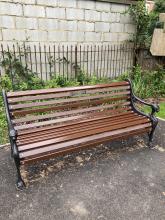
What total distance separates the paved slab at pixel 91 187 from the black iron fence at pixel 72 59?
3031mm

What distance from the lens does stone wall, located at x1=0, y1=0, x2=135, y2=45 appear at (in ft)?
17.7

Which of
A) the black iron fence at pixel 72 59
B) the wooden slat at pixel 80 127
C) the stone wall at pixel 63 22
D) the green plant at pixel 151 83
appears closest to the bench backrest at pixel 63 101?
the wooden slat at pixel 80 127

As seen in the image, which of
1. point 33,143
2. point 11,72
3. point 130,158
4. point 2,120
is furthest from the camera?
point 11,72

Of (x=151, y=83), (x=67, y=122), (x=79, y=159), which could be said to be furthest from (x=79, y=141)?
(x=151, y=83)

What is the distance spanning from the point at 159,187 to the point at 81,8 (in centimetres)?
519

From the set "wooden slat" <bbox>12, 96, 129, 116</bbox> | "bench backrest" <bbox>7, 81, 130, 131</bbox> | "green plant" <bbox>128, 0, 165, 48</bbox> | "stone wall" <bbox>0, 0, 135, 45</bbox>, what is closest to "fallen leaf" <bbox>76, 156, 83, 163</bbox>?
"bench backrest" <bbox>7, 81, 130, 131</bbox>

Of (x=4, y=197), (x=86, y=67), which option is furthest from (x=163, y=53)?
(x=4, y=197)

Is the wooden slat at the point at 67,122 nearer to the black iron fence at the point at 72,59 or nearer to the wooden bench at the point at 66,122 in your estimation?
the wooden bench at the point at 66,122

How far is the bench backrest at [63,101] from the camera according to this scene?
306cm

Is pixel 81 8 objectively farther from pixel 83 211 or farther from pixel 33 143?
pixel 83 211

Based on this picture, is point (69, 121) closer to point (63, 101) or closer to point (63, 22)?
point (63, 101)

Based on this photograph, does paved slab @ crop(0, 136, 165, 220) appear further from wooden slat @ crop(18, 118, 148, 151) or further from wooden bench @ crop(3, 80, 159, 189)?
wooden slat @ crop(18, 118, 148, 151)

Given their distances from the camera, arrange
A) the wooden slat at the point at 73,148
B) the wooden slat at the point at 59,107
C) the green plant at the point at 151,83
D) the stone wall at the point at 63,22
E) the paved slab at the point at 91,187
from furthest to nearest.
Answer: the green plant at the point at 151,83, the stone wall at the point at 63,22, the wooden slat at the point at 59,107, the wooden slat at the point at 73,148, the paved slab at the point at 91,187

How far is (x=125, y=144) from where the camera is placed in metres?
3.70
